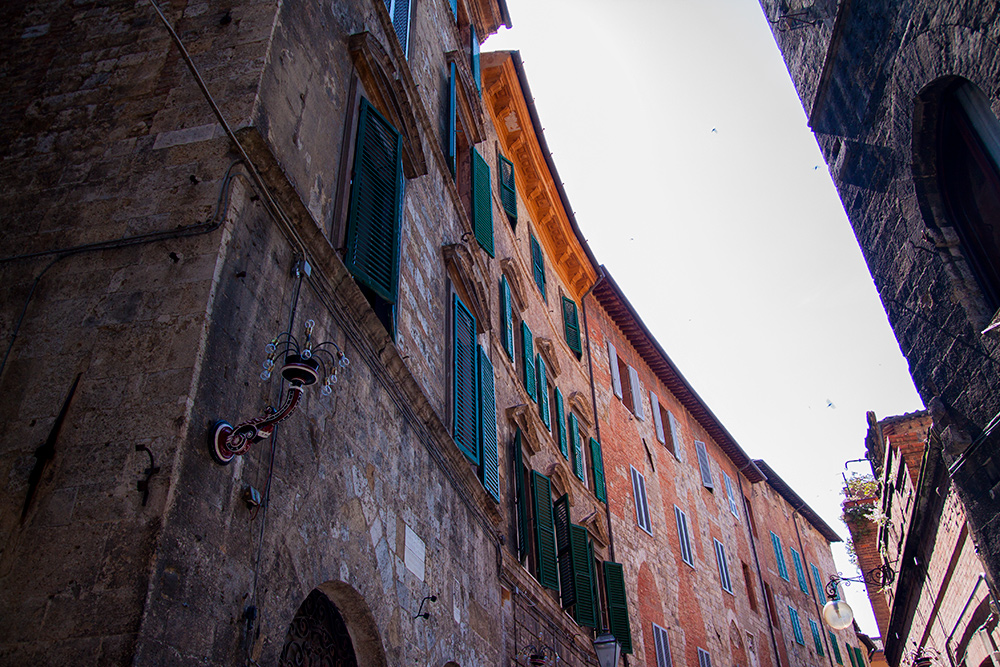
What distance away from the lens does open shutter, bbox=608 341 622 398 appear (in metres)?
18.2

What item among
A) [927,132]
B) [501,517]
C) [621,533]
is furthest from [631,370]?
[927,132]

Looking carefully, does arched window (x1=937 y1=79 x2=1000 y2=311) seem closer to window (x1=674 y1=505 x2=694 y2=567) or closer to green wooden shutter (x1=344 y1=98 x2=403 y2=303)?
green wooden shutter (x1=344 y1=98 x2=403 y2=303)

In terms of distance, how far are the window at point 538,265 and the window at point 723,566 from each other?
10.3 m

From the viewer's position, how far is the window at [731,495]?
24.0m

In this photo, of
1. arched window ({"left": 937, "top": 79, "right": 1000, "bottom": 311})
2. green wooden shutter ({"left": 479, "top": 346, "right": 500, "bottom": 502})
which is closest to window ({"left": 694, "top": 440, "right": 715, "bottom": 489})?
green wooden shutter ({"left": 479, "top": 346, "right": 500, "bottom": 502})

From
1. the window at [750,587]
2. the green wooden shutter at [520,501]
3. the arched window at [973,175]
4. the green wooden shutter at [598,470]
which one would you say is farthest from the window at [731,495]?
the arched window at [973,175]

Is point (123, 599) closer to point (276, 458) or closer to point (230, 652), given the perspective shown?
point (230, 652)

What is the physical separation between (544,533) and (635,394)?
9.93 metres

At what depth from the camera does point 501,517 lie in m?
8.48

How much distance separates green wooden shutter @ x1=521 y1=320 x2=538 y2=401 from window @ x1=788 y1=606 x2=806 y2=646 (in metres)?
18.6

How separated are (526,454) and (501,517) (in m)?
2.18

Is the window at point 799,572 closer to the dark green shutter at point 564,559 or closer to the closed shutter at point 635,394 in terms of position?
the closed shutter at point 635,394

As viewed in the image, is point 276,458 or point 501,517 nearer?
point 276,458

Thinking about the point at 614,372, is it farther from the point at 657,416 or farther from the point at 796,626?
the point at 796,626
